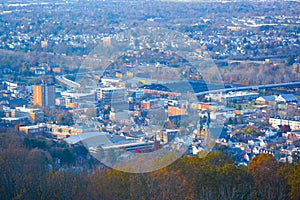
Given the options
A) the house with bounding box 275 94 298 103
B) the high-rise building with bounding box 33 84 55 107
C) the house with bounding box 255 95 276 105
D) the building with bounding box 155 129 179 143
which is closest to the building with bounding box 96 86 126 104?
the high-rise building with bounding box 33 84 55 107

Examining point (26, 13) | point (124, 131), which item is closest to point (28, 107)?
point (124, 131)

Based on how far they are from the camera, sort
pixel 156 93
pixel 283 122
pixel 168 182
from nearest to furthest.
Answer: pixel 168 182
pixel 283 122
pixel 156 93

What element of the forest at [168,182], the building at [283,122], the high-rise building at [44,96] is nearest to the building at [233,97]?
the building at [283,122]

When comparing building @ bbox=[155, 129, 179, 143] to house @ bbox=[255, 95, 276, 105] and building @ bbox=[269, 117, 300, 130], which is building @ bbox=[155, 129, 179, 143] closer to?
building @ bbox=[269, 117, 300, 130]

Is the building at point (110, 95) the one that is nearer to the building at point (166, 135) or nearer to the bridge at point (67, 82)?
the bridge at point (67, 82)

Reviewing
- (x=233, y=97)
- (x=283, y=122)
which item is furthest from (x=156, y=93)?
(x=283, y=122)

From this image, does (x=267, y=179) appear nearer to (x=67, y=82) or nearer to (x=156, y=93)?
(x=156, y=93)
